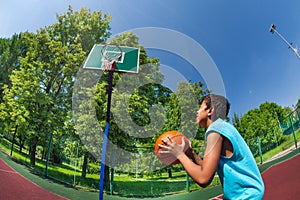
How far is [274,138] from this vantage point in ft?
59.0

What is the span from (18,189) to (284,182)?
1012cm

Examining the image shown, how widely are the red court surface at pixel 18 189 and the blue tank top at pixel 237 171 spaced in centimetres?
847

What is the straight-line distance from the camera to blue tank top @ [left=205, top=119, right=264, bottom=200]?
141 centimetres

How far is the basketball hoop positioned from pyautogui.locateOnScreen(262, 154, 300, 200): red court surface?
662 cm

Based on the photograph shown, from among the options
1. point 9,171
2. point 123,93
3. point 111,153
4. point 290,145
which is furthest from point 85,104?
point 290,145

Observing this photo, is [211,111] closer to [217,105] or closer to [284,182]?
[217,105]

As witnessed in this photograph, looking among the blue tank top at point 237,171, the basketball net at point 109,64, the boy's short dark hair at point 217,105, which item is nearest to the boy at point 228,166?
the blue tank top at point 237,171

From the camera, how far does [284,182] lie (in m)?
8.84

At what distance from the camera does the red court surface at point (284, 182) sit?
24.6ft

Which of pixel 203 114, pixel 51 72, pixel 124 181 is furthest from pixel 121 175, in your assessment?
pixel 203 114

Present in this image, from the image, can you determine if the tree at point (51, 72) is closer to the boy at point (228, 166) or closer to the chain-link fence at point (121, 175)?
the chain-link fence at point (121, 175)

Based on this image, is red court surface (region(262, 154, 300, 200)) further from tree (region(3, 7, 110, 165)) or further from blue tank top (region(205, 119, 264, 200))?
tree (region(3, 7, 110, 165))

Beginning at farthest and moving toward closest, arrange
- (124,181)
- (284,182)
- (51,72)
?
(51,72) < (124,181) < (284,182)

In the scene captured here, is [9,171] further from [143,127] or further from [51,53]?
[51,53]
